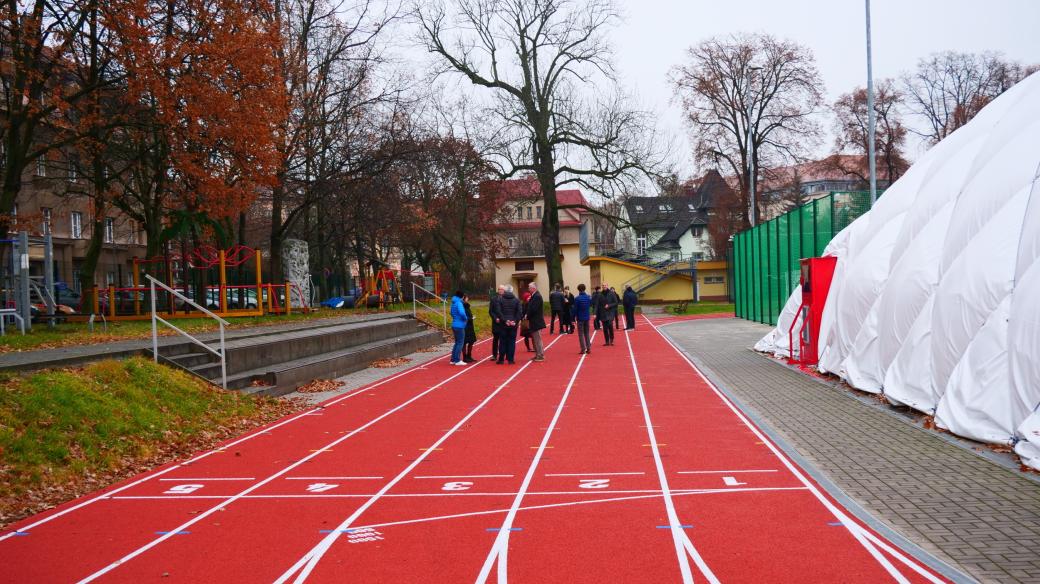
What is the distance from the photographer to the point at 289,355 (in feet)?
52.6

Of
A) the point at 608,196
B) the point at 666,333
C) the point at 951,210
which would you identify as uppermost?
the point at 608,196

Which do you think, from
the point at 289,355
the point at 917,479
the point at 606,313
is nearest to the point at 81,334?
Result: the point at 289,355

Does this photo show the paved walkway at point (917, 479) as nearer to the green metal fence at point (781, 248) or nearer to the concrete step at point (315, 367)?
the concrete step at point (315, 367)

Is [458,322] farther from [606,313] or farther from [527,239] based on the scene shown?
[527,239]

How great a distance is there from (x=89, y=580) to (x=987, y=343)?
8762 millimetres

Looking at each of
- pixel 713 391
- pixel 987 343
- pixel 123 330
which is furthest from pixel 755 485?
pixel 123 330

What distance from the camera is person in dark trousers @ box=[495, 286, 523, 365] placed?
1906 centimetres

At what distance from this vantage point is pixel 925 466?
25.3 feet

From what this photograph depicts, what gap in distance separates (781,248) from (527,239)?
57758mm

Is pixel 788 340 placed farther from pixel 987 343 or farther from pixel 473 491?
pixel 473 491

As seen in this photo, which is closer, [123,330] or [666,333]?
[123,330]

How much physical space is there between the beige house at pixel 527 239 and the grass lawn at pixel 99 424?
26540 mm

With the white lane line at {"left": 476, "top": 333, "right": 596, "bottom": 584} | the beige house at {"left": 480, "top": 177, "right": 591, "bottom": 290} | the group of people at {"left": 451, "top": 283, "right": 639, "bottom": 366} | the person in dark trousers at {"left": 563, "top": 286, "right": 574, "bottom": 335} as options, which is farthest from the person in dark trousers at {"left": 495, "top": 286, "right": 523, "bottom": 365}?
the beige house at {"left": 480, "top": 177, "right": 591, "bottom": 290}

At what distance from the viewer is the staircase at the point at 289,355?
42.6 ft
